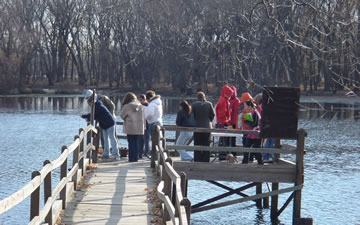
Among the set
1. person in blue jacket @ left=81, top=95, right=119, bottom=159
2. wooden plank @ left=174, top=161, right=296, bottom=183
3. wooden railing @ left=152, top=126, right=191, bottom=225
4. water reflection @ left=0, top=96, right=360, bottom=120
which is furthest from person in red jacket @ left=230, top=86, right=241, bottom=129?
water reflection @ left=0, top=96, right=360, bottom=120

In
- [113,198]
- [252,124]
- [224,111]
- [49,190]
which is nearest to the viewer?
[49,190]

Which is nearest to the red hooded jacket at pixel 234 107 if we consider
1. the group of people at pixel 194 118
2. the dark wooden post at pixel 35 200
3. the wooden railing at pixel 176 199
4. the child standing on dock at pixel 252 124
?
the group of people at pixel 194 118

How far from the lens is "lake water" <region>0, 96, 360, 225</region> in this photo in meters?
17.2

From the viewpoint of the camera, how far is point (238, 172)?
14234 millimetres

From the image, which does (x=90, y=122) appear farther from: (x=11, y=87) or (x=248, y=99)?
(x=11, y=87)

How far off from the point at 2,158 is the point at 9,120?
17022mm

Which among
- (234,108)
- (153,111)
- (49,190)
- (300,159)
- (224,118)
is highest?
(234,108)

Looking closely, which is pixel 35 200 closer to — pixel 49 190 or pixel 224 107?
pixel 49 190

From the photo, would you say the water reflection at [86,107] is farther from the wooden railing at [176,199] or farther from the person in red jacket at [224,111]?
the wooden railing at [176,199]

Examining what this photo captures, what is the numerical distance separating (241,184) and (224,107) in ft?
16.6

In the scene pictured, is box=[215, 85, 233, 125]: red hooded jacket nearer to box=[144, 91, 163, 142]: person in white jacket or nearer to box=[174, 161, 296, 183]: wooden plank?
box=[144, 91, 163, 142]: person in white jacket

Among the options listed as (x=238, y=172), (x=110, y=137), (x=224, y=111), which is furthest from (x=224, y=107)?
(x=110, y=137)

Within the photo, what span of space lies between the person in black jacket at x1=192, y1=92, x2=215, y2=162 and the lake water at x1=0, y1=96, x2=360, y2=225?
6.25 feet

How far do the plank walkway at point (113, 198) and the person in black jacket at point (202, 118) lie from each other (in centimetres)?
134
